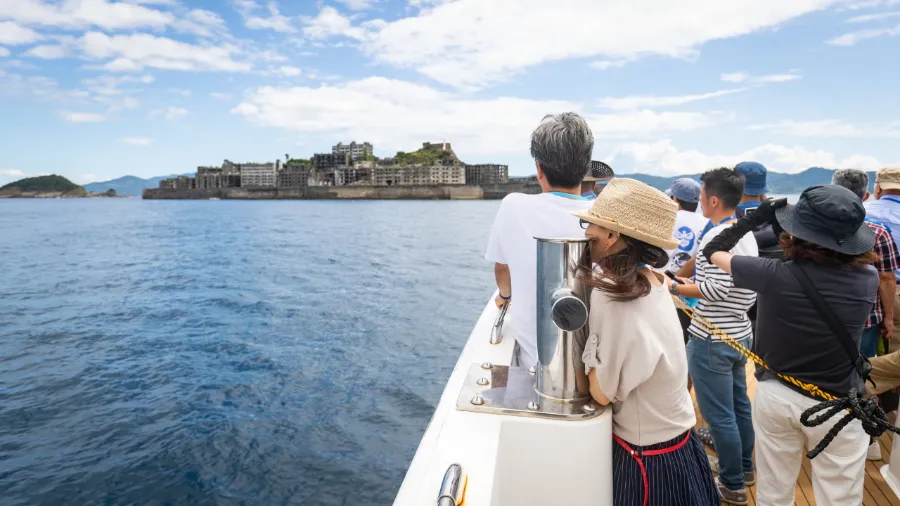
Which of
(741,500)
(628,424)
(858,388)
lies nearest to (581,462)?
(628,424)

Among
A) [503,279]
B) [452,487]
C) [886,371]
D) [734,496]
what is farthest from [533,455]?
[886,371]

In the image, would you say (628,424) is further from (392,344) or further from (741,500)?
(392,344)

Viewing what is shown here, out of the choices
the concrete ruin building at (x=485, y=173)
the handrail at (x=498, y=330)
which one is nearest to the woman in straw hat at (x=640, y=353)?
the handrail at (x=498, y=330)

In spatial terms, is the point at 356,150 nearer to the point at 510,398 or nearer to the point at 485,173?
the point at 485,173

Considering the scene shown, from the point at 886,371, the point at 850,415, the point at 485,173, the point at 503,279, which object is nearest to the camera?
the point at 850,415

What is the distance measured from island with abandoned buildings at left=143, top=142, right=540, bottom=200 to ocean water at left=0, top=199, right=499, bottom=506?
86526mm

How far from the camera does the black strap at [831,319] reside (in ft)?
6.32

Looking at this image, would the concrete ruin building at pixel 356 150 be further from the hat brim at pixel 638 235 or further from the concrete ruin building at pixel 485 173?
the hat brim at pixel 638 235

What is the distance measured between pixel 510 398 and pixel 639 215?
70 centimetres

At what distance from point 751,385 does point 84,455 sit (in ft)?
20.7

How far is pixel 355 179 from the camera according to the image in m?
124

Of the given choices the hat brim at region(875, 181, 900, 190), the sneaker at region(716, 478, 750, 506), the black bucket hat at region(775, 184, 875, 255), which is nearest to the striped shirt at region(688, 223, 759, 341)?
the black bucket hat at region(775, 184, 875, 255)

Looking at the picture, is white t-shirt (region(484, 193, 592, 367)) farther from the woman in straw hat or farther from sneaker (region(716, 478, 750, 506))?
sneaker (region(716, 478, 750, 506))

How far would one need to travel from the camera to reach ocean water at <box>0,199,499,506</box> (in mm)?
4895
